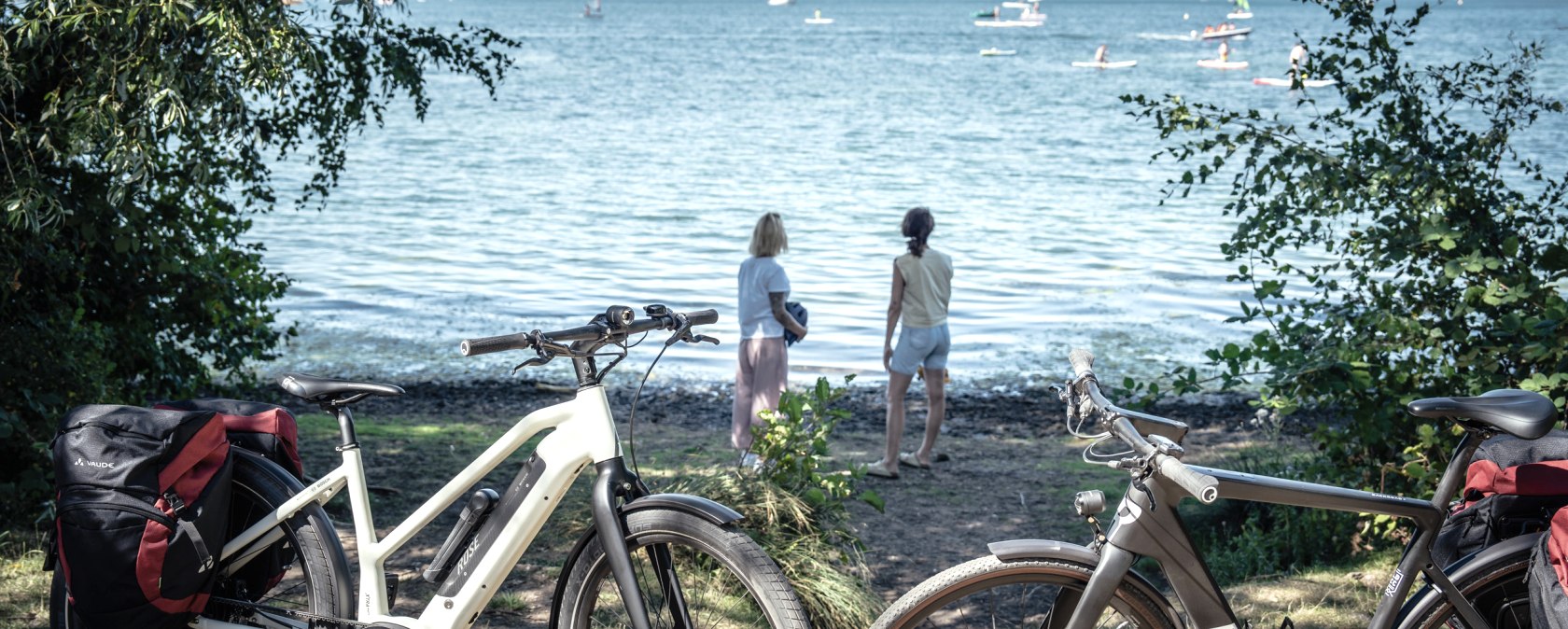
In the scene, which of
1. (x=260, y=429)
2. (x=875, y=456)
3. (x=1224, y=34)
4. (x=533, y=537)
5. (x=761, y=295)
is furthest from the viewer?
(x=1224, y=34)

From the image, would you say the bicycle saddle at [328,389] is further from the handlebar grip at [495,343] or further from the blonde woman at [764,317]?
the blonde woman at [764,317]

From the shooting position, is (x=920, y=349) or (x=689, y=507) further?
(x=920, y=349)

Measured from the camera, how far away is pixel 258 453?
3699 mm

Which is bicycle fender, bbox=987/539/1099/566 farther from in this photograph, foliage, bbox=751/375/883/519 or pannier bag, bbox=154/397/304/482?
foliage, bbox=751/375/883/519

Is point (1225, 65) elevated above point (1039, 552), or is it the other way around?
point (1039, 552)

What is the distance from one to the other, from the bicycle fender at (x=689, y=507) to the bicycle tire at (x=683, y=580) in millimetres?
13

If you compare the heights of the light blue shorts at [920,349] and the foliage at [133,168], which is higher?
the foliage at [133,168]

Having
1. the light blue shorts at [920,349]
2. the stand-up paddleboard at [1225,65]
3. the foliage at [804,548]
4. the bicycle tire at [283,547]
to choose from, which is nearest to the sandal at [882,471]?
the light blue shorts at [920,349]

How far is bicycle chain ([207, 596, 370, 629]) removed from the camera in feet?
11.6

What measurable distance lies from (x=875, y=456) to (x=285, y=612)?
Answer: 5.47 metres

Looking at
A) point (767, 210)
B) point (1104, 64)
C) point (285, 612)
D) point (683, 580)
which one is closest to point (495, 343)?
point (683, 580)

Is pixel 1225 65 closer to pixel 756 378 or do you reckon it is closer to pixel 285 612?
pixel 756 378

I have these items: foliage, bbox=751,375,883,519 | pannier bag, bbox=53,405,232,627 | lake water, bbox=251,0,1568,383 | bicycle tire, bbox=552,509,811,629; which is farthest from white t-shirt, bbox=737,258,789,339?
pannier bag, bbox=53,405,232,627

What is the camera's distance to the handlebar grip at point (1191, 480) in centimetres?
250
